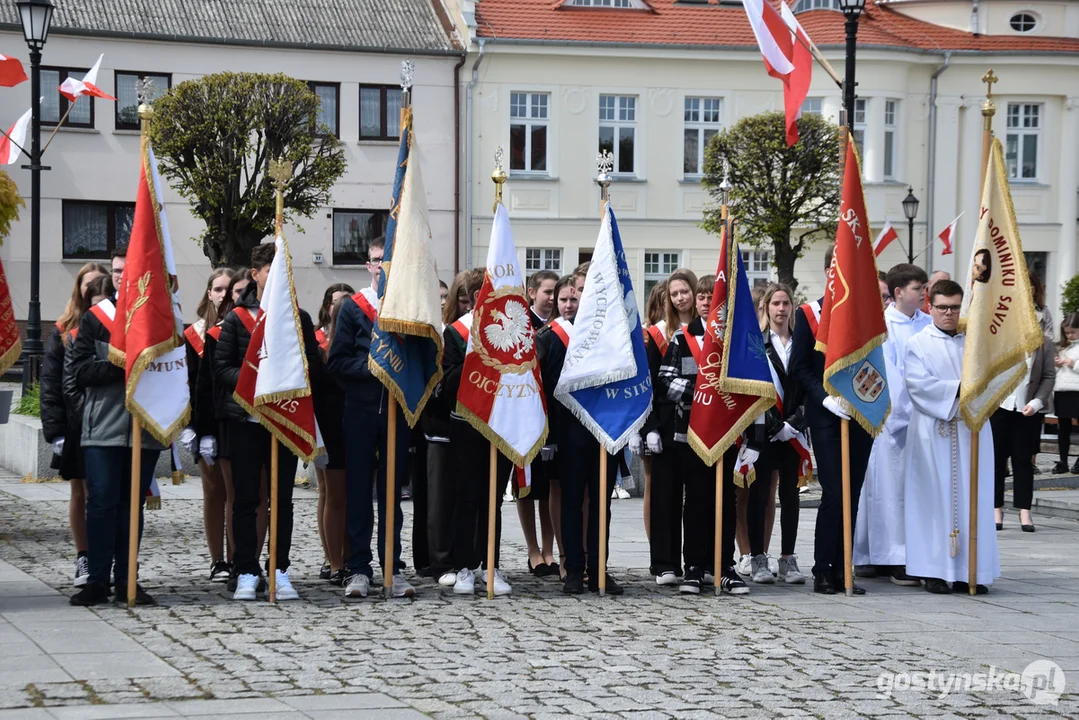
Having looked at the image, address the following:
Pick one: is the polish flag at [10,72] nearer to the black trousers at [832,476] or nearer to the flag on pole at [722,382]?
the flag on pole at [722,382]

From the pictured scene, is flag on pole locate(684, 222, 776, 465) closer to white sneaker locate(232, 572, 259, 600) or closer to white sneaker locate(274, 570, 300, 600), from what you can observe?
white sneaker locate(274, 570, 300, 600)

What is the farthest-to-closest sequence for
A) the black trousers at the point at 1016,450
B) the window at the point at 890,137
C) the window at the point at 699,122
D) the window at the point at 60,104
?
the window at the point at 699,122 < the window at the point at 890,137 < the window at the point at 60,104 < the black trousers at the point at 1016,450

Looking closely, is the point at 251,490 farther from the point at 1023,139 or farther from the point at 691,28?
the point at 1023,139

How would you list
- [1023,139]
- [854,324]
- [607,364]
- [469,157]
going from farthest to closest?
[1023,139], [469,157], [854,324], [607,364]

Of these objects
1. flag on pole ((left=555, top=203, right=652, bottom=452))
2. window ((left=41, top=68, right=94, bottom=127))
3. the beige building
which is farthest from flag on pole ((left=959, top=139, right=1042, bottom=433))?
window ((left=41, top=68, right=94, bottom=127))

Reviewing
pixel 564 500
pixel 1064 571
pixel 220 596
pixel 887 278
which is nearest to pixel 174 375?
pixel 220 596

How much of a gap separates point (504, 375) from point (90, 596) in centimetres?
276

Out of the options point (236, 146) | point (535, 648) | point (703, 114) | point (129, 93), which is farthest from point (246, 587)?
point (703, 114)

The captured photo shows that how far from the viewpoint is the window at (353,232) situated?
3850 cm

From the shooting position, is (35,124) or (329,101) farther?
(329,101)

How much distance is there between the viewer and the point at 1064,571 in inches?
421

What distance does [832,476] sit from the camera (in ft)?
31.6

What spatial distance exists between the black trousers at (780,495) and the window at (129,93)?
29.8 m

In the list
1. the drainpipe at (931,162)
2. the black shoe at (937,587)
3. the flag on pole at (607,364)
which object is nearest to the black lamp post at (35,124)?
the flag on pole at (607,364)
